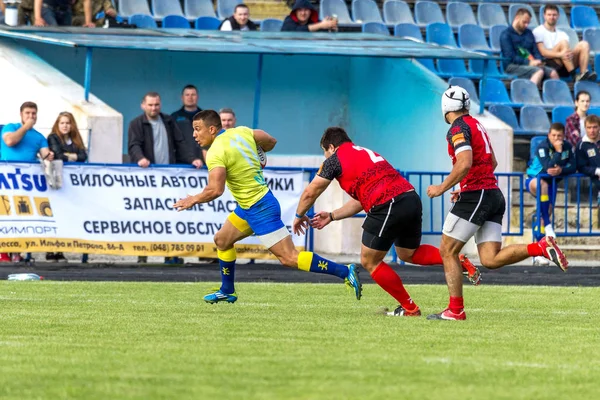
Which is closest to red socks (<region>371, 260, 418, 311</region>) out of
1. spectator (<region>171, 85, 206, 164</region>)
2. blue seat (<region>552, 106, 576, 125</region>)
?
spectator (<region>171, 85, 206, 164</region>)

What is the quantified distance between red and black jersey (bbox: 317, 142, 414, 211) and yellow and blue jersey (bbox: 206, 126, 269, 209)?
993 mm

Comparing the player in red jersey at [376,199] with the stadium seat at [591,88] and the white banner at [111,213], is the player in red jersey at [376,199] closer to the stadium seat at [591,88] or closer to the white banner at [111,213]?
the white banner at [111,213]

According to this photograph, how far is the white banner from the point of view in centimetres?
1762

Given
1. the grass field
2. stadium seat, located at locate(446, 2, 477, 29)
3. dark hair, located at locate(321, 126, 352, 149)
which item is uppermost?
stadium seat, located at locate(446, 2, 477, 29)

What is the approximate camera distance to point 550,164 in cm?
1973

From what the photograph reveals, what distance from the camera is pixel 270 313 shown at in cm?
1132

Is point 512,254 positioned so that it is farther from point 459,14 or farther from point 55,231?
point 459,14

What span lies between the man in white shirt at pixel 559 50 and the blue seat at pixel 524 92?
0.92 meters

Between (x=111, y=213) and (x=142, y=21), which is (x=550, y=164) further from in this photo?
(x=142, y=21)

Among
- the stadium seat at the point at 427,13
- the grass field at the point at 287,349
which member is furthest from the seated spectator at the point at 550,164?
the stadium seat at the point at 427,13

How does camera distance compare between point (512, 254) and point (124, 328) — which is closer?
point (124, 328)

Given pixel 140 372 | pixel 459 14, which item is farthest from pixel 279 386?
pixel 459 14

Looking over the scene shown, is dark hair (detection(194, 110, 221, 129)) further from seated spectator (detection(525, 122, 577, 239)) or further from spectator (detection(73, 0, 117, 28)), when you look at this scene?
spectator (detection(73, 0, 117, 28))

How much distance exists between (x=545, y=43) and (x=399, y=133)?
357 cm
